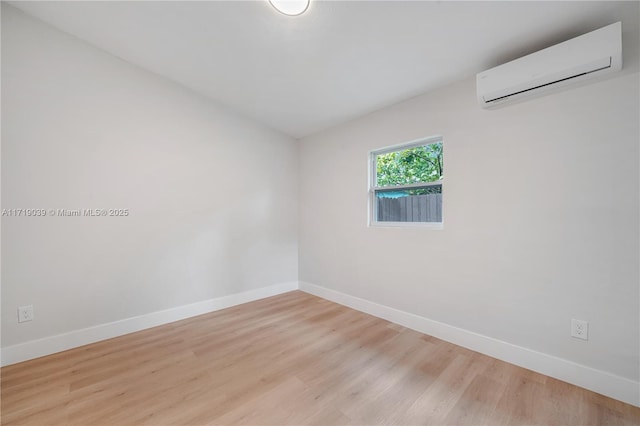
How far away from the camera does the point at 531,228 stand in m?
1.88

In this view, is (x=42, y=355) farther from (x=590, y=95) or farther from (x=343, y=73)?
(x=590, y=95)

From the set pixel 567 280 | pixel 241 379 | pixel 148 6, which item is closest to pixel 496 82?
pixel 567 280

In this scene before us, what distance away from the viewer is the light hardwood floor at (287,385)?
56.9 inches

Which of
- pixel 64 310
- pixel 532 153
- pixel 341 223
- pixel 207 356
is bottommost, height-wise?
pixel 207 356

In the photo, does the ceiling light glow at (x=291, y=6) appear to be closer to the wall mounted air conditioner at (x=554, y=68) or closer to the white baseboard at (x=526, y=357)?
the wall mounted air conditioner at (x=554, y=68)

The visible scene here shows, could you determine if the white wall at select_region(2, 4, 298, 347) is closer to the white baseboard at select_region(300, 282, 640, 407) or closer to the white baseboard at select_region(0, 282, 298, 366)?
the white baseboard at select_region(0, 282, 298, 366)

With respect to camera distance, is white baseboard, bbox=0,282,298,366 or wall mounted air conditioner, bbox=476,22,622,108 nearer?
wall mounted air conditioner, bbox=476,22,622,108

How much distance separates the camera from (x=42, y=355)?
210 centimetres

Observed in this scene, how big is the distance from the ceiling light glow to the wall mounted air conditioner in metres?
1.42

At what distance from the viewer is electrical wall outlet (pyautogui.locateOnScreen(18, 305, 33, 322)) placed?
6.67 feet

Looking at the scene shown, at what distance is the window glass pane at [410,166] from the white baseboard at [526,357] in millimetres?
1424

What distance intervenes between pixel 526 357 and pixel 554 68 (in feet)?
6.70

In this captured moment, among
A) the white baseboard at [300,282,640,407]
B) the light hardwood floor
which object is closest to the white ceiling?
the white baseboard at [300,282,640,407]

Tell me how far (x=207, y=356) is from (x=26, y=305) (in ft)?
5.03
